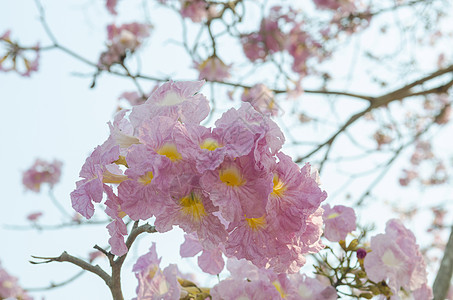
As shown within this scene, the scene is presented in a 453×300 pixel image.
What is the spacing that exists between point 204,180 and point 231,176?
4cm

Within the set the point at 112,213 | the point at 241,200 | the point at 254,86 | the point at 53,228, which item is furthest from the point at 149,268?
the point at 53,228

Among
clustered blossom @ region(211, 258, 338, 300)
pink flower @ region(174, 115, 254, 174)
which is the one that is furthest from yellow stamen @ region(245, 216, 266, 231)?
clustered blossom @ region(211, 258, 338, 300)

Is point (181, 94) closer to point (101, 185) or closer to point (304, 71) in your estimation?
point (101, 185)

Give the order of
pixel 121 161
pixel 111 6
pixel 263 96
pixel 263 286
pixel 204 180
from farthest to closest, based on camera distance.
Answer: pixel 111 6, pixel 263 96, pixel 263 286, pixel 121 161, pixel 204 180

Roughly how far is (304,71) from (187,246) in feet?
10.1

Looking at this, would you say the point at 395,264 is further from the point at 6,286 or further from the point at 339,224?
the point at 6,286

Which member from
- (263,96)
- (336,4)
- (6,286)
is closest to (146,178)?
(263,96)

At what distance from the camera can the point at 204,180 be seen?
0.51 metres

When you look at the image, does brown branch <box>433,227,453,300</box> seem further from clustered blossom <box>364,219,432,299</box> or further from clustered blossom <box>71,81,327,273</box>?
clustered blossom <box>71,81,327,273</box>

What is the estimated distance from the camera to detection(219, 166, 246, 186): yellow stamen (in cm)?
53

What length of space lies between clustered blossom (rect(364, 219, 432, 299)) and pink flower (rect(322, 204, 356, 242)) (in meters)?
0.07

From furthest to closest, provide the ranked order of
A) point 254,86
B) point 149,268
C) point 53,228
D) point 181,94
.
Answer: point 53,228
point 254,86
point 149,268
point 181,94

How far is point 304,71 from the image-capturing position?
145 inches

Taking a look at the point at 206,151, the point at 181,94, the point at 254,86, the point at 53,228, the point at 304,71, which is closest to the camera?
the point at 206,151
